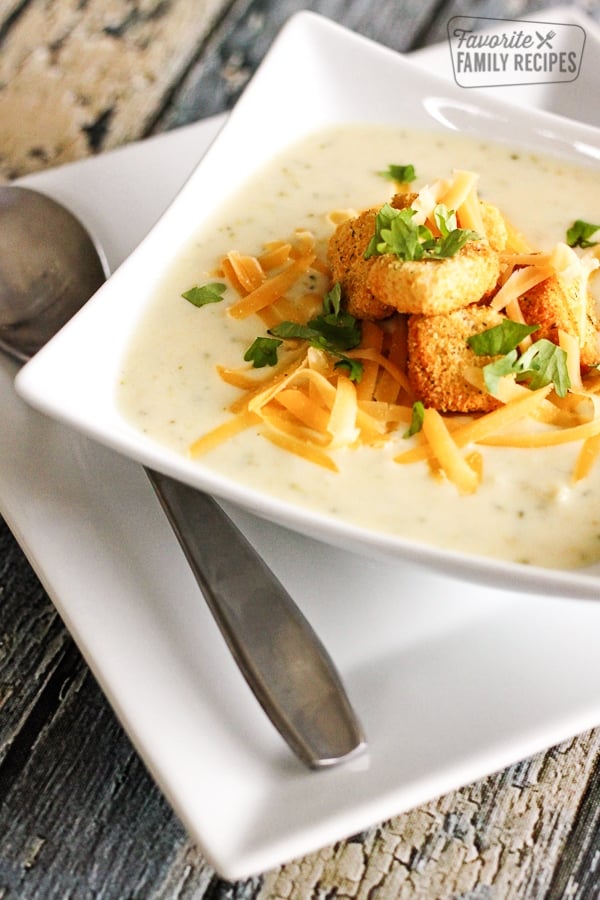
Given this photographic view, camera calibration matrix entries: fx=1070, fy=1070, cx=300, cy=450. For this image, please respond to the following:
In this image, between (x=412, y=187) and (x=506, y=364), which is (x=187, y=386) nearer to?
(x=506, y=364)

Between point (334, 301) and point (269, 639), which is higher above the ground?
point (334, 301)

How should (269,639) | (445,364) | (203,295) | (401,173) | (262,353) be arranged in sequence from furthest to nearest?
(401,173), (203,295), (262,353), (445,364), (269,639)

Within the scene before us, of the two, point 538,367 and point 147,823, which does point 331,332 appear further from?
point 147,823

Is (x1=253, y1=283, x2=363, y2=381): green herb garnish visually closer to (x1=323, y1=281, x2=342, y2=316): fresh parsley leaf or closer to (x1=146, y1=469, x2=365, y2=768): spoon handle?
(x1=323, y1=281, x2=342, y2=316): fresh parsley leaf

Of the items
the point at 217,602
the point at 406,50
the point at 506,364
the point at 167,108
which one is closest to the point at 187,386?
the point at 217,602

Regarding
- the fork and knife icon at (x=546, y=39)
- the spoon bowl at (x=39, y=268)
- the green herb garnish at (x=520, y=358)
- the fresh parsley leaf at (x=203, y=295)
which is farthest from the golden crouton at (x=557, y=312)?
the fork and knife icon at (x=546, y=39)

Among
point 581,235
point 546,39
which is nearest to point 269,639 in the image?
point 581,235

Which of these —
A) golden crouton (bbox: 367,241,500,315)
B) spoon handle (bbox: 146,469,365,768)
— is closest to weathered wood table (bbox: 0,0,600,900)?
spoon handle (bbox: 146,469,365,768)
